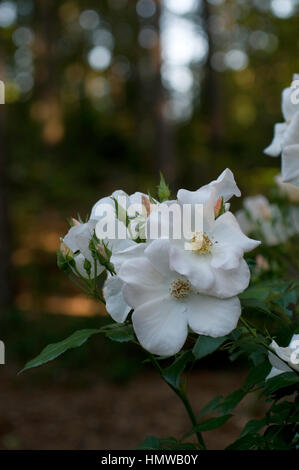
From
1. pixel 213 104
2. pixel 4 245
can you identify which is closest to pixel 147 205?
pixel 4 245

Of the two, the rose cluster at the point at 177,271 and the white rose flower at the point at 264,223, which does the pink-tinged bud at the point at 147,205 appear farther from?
the white rose flower at the point at 264,223

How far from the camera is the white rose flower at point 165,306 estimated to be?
72 cm

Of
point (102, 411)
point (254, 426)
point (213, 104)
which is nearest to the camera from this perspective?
point (254, 426)

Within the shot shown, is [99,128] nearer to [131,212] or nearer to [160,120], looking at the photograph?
[160,120]

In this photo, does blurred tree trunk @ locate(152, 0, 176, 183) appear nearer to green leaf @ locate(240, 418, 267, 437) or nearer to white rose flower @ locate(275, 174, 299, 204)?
white rose flower @ locate(275, 174, 299, 204)

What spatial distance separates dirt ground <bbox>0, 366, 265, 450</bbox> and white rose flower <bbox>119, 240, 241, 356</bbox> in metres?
2.87

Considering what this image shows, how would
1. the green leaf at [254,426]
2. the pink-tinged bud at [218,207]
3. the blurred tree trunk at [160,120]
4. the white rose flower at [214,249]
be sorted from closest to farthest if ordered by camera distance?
1. the white rose flower at [214,249]
2. the pink-tinged bud at [218,207]
3. the green leaf at [254,426]
4. the blurred tree trunk at [160,120]

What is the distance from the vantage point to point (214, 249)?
77 centimetres

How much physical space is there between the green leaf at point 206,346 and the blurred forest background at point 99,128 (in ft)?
4.69

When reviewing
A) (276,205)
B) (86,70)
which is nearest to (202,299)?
(276,205)

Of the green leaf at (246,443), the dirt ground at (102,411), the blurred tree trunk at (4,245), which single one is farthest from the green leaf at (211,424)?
the blurred tree trunk at (4,245)

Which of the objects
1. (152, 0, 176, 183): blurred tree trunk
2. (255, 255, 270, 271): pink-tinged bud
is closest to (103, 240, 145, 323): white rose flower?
(255, 255, 270, 271): pink-tinged bud

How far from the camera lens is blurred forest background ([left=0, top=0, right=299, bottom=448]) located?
573 centimetres

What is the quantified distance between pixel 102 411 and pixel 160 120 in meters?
5.31
